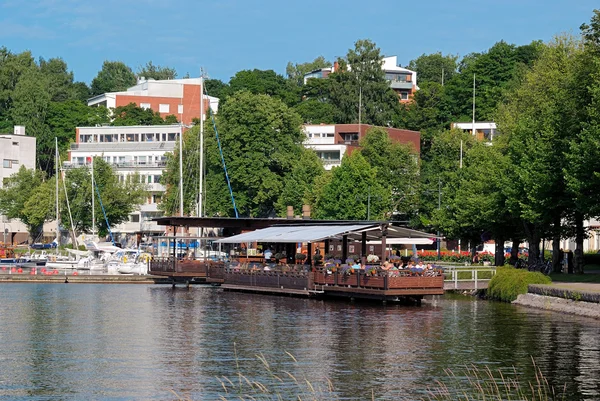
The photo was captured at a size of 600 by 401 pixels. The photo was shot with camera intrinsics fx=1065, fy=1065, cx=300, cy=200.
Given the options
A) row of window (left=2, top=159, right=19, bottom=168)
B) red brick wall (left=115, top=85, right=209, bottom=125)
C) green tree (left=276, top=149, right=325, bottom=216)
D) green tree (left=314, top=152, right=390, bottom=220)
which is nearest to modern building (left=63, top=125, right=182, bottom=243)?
row of window (left=2, top=159, right=19, bottom=168)

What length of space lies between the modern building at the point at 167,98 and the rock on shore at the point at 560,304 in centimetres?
12390

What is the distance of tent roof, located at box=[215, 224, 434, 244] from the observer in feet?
190

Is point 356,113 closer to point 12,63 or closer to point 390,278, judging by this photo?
point 12,63

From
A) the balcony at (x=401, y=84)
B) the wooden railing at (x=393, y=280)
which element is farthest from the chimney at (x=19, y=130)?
the wooden railing at (x=393, y=280)

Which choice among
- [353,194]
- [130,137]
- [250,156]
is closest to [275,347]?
[353,194]

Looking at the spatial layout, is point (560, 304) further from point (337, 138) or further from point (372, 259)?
point (337, 138)

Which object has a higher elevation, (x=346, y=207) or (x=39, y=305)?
(x=346, y=207)

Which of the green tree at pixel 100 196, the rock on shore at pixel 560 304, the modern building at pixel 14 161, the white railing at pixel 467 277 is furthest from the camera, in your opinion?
the modern building at pixel 14 161

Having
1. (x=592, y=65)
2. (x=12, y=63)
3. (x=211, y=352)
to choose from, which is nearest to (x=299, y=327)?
(x=211, y=352)

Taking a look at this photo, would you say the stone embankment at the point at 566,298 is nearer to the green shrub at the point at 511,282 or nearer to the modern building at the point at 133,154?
the green shrub at the point at 511,282

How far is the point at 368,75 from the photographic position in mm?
161375

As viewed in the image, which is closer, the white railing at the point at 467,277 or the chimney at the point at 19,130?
the white railing at the point at 467,277

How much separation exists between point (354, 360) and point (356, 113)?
427 feet

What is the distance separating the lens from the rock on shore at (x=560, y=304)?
49.5 metres
